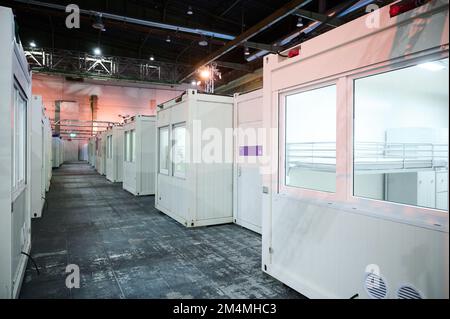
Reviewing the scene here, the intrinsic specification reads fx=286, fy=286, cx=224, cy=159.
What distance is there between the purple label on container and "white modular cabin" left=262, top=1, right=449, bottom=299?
1.00 meters

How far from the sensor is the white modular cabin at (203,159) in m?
4.87

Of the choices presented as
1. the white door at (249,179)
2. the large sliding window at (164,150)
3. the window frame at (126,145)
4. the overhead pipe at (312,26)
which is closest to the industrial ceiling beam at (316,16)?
the overhead pipe at (312,26)

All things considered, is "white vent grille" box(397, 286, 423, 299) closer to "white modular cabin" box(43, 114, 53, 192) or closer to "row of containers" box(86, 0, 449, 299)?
"row of containers" box(86, 0, 449, 299)

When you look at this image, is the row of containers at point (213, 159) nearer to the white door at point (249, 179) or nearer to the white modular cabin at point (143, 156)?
the white door at point (249, 179)

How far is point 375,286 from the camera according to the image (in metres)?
1.98

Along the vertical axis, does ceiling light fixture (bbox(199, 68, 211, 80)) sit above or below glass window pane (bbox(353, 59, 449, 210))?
above

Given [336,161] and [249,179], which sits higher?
[336,161]

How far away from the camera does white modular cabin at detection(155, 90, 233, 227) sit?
16.0ft

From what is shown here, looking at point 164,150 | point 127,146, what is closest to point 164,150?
point 164,150

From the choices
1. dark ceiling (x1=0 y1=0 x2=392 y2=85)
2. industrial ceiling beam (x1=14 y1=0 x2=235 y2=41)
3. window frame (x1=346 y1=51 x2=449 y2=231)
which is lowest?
window frame (x1=346 y1=51 x2=449 y2=231)

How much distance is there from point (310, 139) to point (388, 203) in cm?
183

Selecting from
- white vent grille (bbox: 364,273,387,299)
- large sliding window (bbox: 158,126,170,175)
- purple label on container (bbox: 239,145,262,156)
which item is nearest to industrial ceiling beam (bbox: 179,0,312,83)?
purple label on container (bbox: 239,145,262,156)

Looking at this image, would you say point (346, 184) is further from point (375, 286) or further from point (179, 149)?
point (179, 149)
